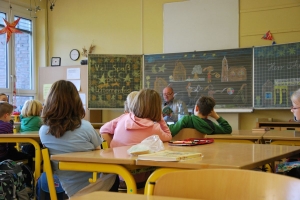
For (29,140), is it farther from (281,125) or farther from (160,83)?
(281,125)

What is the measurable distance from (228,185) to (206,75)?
5.34m

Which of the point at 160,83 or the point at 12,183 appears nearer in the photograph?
the point at 12,183

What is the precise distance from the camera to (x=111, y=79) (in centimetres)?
699

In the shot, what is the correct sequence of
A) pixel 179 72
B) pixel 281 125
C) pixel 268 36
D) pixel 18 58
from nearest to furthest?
pixel 281 125 → pixel 268 36 → pixel 179 72 → pixel 18 58

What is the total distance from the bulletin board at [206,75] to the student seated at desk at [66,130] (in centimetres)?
396

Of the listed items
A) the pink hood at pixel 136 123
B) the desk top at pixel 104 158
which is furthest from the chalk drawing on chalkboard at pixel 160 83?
the desk top at pixel 104 158

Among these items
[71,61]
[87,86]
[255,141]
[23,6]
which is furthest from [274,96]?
[23,6]

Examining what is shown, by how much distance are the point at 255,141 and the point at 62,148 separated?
176 centimetres

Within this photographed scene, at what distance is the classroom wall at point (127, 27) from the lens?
5.93m

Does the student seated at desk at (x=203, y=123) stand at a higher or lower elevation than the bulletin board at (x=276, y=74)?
lower

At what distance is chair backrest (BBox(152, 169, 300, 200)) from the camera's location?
0.96m

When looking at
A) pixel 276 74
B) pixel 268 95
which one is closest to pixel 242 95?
pixel 268 95

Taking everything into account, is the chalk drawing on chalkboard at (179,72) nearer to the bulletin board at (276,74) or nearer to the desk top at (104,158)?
the bulletin board at (276,74)

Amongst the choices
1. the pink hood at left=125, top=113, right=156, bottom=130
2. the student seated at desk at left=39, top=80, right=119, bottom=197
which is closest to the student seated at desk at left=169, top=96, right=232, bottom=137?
the pink hood at left=125, top=113, right=156, bottom=130
